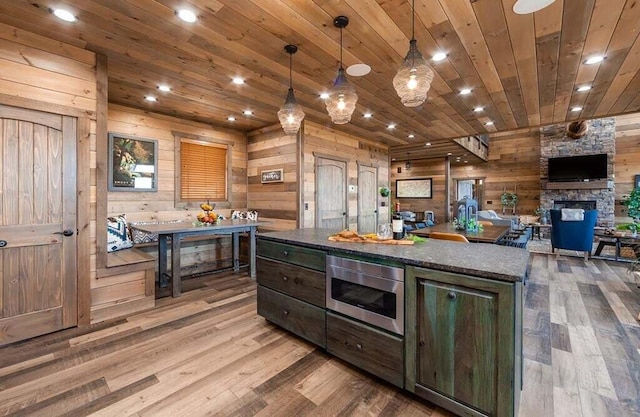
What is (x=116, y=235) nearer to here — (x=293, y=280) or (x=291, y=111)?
(x=293, y=280)

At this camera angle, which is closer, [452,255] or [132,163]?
[452,255]

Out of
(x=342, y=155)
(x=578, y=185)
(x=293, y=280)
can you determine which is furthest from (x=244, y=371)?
(x=578, y=185)

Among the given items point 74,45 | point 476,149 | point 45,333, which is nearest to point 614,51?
point 74,45

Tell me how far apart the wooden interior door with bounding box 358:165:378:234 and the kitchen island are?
155 inches

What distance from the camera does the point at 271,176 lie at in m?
5.11

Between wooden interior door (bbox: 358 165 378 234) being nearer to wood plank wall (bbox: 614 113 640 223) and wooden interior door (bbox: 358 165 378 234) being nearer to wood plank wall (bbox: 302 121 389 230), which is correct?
wood plank wall (bbox: 302 121 389 230)

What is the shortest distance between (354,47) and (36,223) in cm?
318

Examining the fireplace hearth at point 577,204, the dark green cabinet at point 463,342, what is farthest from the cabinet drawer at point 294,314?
the fireplace hearth at point 577,204

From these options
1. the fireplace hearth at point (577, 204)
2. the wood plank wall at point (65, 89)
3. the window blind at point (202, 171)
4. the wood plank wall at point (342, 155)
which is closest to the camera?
the wood plank wall at point (65, 89)

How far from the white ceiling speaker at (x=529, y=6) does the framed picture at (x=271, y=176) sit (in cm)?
365

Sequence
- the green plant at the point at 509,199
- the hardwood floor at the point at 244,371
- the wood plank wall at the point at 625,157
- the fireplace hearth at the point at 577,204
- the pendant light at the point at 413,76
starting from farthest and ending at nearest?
the green plant at the point at 509,199, the fireplace hearth at the point at 577,204, the wood plank wall at the point at 625,157, the pendant light at the point at 413,76, the hardwood floor at the point at 244,371

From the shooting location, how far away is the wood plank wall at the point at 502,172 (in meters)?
10.5

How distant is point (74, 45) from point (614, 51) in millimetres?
4937

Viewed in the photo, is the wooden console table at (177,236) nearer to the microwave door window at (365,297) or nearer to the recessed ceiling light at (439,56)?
the microwave door window at (365,297)
